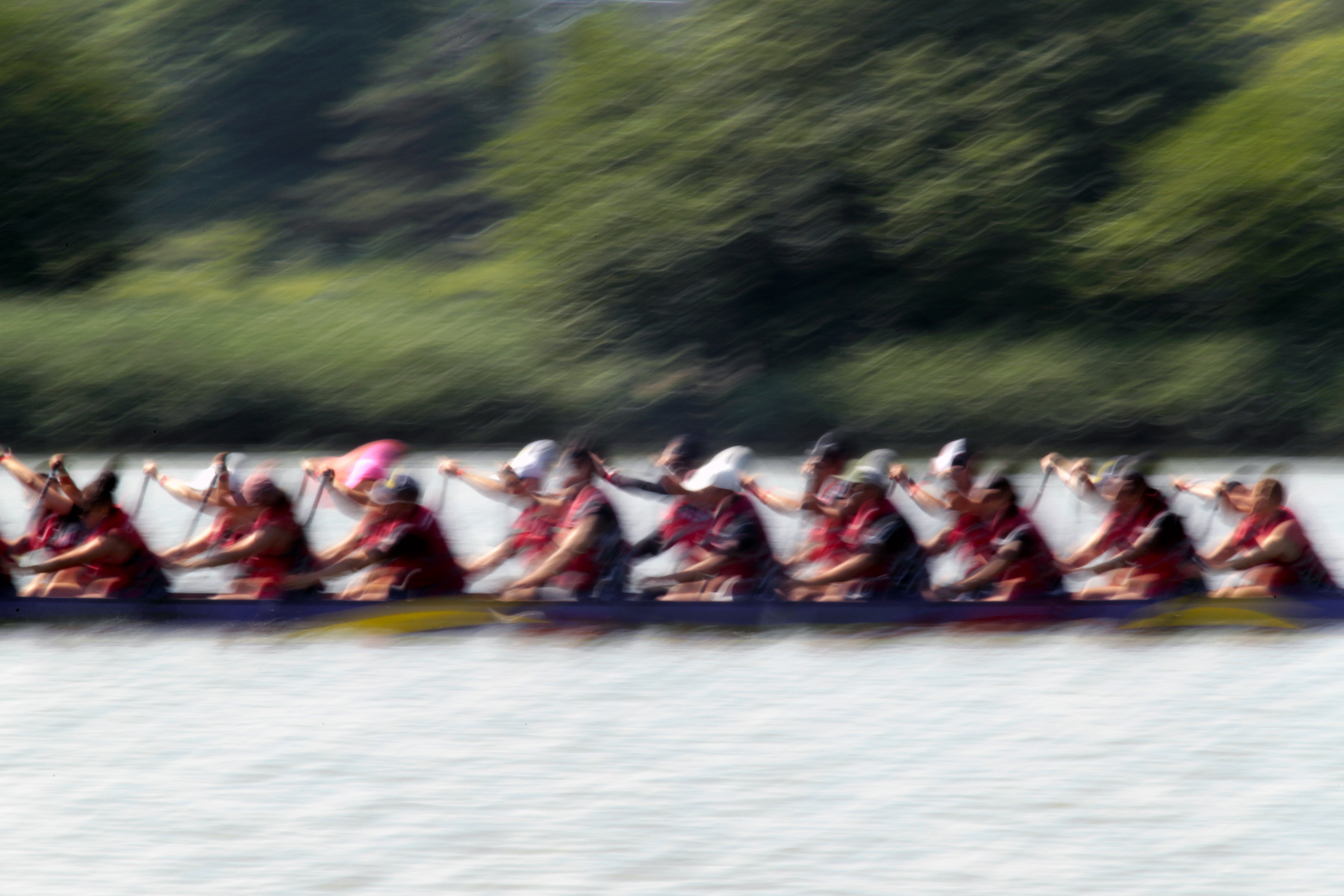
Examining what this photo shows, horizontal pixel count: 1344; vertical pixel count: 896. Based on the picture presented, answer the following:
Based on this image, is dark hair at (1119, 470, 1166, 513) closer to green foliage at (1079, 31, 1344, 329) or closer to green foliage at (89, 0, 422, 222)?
green foliage at (1079, 31, 1344, 329)

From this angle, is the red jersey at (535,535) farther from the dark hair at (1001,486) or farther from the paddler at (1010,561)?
the dark hair at (1001,486)

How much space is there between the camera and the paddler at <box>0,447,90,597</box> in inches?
417

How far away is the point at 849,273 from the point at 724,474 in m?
16.5

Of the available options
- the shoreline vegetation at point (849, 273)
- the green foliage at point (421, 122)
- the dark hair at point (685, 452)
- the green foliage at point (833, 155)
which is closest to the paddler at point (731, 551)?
the dark hair at point (685, 452)

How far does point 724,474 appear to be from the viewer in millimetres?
10438

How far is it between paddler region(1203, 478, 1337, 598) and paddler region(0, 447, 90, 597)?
7.03m

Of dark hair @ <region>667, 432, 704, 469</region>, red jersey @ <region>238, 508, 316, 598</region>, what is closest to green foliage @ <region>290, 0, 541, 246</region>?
dark hair @ <region>667, 432, 704, 469</region>

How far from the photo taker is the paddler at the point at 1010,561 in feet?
33.4

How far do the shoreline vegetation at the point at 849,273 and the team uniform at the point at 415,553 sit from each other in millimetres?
14875

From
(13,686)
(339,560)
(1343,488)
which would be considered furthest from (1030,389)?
(13,686)

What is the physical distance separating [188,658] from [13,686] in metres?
1.01

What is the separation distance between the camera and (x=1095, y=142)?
2505 cm

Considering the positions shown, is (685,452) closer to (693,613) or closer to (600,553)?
(600,553)

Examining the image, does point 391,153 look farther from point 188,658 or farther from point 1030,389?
point 188,658
